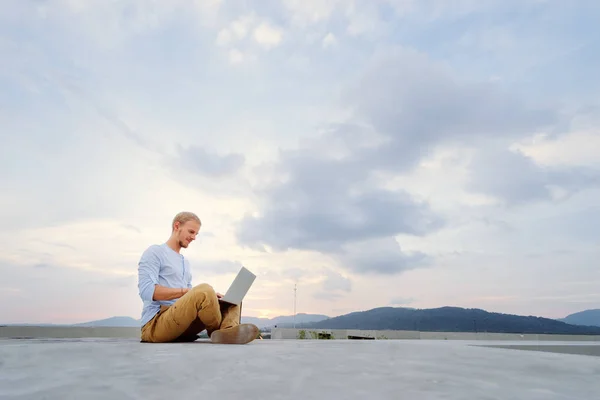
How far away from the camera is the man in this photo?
4484mm

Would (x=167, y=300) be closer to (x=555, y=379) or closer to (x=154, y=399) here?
(x=154, y=399)

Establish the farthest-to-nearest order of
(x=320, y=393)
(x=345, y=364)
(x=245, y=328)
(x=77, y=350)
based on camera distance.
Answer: (x=245, y=328) < (x=77, y=350) < (x=345, y=364) < (x=320, y=393)

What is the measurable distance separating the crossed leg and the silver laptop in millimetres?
124

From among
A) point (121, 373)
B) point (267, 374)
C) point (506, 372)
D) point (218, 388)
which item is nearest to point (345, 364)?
point (267, 374)

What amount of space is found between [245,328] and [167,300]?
0.91 m

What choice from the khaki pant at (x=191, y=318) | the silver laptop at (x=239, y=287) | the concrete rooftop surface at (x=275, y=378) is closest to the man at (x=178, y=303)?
the khaki pant at (x=191, y=318)

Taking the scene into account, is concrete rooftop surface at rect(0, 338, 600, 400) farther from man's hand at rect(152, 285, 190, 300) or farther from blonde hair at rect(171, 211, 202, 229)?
blonde hair at rect(171, 211, 202, 229)

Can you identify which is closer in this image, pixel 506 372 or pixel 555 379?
pixel 555 379

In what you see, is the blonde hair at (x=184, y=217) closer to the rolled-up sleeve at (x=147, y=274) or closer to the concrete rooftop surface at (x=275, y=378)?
the rolled-up sleeve at (x=147, y=274)

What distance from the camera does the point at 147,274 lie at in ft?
15.6

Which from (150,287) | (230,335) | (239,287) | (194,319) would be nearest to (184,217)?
(150,287)

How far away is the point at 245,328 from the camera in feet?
15.6

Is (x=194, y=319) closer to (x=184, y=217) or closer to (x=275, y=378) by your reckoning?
(x=184, y=217)

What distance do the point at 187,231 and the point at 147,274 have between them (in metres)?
0.69
